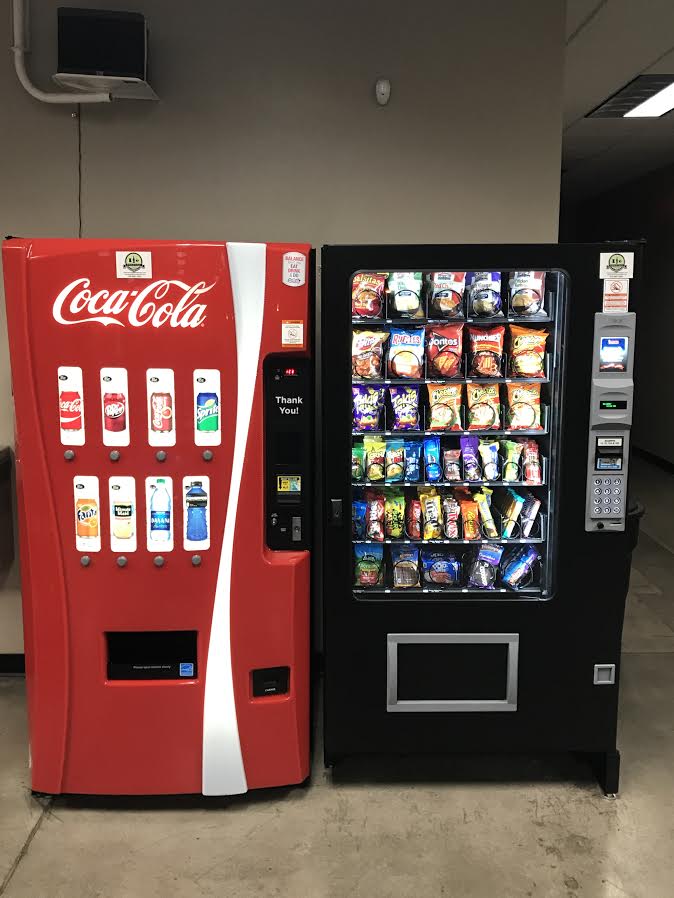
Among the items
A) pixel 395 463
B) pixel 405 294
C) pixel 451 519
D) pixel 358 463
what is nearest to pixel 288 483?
pixel 358 463

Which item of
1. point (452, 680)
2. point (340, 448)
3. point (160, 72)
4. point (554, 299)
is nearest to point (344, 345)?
point (340, 448)

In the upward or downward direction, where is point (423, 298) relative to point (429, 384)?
upward

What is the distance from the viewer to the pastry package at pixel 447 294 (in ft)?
7.74

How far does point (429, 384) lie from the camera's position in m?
2.42

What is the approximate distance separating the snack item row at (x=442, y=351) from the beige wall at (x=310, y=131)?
70cm

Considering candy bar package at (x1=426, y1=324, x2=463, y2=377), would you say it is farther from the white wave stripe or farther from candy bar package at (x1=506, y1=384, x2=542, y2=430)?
the white wave stripe

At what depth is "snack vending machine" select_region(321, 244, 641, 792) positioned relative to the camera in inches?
90.2

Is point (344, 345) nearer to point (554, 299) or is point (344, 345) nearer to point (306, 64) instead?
point (554, 299)

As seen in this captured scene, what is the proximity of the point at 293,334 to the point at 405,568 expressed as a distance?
912 millimetres

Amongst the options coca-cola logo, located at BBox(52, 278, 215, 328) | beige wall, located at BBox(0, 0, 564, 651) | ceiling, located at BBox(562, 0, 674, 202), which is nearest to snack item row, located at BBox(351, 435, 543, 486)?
coca-cola logo, located at BBox(52, 278, 215, 328)

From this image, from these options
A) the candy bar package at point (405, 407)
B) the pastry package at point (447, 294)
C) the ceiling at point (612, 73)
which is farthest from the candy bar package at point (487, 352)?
the ceiling at point (612, 73)

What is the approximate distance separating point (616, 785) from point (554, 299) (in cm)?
160

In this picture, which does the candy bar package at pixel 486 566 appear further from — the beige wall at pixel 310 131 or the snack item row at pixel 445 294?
the beige wall at pixel 310 131

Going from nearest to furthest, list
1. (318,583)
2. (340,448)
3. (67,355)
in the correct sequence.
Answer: (67,355), (340,448), (318,583)
